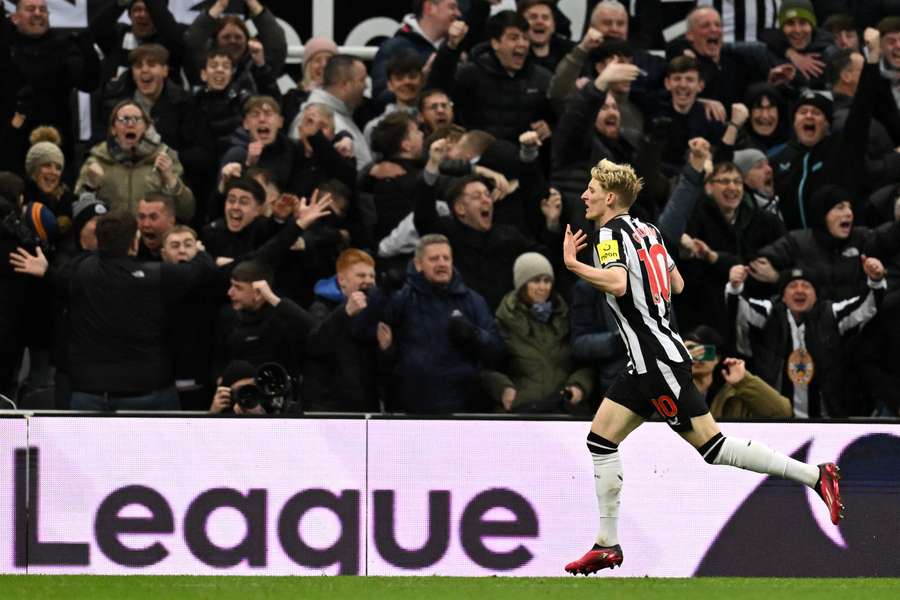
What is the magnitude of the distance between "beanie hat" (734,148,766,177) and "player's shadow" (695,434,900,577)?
11.8ft

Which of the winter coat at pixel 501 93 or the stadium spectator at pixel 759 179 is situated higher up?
the winter coat at pixel 501 93

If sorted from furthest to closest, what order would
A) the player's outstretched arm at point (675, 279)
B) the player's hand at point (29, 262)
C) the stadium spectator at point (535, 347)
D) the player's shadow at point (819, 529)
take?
1. the stadium spectator at point (535, 347)
2. the player's hand at point (29, 262)
3. the player's shadow at point (819, 529)
4. the player's outstretched arm at point (675, 279)

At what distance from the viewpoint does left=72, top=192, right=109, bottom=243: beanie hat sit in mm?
11867

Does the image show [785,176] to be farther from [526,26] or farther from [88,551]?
[88,551]

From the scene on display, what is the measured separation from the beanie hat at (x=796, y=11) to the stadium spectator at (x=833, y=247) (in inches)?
102

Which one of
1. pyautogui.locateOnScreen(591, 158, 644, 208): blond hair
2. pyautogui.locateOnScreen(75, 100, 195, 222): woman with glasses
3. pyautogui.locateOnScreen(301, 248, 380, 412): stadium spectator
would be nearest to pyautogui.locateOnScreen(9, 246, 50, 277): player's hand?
pyautogui.locateOnScreen(75, 100, 195, 222): woman with glasses

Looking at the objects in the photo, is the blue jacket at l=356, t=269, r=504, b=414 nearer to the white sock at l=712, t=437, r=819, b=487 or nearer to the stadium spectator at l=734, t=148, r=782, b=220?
the stadium spectator at l=734, t=148, r=782, b=220

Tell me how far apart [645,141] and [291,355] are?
2.95 m

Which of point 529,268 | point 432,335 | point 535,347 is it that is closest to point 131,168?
point 432,335

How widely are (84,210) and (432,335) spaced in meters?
2.61

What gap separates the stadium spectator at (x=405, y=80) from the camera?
1315 centimetres

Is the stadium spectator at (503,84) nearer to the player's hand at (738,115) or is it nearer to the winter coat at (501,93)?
the winter coat at (501,93)

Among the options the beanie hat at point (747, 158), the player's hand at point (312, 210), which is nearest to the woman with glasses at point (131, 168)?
the player's hand at point (312, 210)

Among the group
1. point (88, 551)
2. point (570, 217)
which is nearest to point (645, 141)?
point (570, 217)
